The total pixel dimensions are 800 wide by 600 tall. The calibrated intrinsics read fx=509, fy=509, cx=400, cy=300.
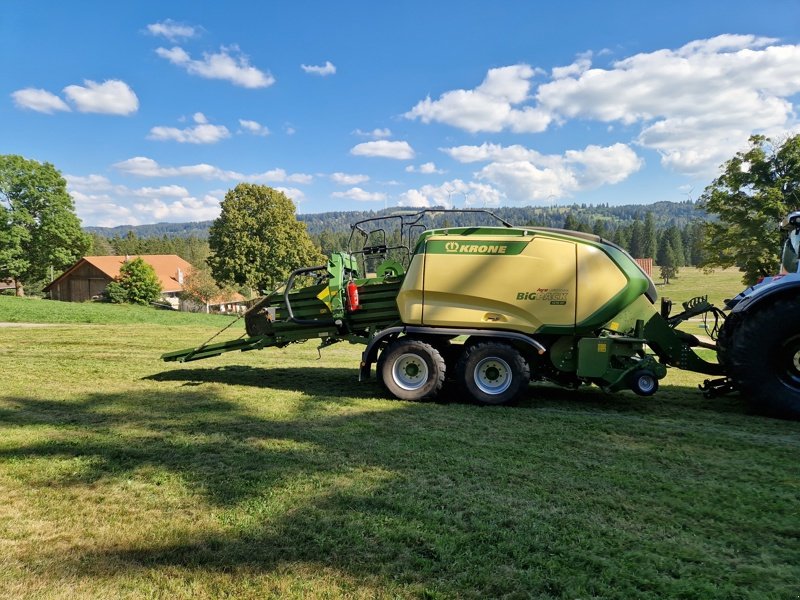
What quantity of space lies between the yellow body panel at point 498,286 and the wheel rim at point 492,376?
1.66 ft

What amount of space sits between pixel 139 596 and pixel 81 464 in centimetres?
234

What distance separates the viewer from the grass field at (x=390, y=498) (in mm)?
2818

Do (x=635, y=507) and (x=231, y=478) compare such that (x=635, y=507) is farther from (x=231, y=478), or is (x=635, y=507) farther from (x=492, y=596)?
(x=231, y=478)

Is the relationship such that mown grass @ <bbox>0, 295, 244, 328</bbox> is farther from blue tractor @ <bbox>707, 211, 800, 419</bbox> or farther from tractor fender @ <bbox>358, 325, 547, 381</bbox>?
blue tractor @ <bbox>707, 211, 800, 419</bbox>

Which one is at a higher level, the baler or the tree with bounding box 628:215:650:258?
the tree with bounding box 628:215:650:258

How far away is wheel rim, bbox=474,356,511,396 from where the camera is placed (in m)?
7.04

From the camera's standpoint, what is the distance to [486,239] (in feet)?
23.0

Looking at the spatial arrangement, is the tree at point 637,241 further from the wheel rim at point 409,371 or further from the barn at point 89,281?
the wheel rim at point 409,371

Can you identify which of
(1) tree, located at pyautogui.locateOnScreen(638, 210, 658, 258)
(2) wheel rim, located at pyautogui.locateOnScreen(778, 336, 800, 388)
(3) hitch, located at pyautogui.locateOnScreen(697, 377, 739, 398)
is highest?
(1) tree, located at pyautogui.locateOnScreen(638, 210, 658, 258)

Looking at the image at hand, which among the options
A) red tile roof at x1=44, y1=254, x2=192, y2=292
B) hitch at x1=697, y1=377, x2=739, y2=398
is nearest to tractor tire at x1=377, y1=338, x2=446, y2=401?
hitch at x1=697, y1=377, x2=739, y2=398

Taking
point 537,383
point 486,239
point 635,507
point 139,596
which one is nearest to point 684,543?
point 635,507

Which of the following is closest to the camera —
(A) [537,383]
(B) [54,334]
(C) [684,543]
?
(C) [684,543]

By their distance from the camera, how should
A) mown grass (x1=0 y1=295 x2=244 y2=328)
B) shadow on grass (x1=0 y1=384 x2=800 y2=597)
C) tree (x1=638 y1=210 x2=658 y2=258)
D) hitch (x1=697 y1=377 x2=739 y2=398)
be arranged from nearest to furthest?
shadow on grass (x1=0 y1=384 x2=800 y2=597) < hitch (x1=697 y1=377 x2=739 y2=398) < mown grass (x1=0 y1=295 x2=244 y2=328) < tree (x1=638 y1=210 x2=658 y2=258)

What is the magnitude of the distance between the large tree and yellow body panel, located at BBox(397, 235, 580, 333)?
152 feet
